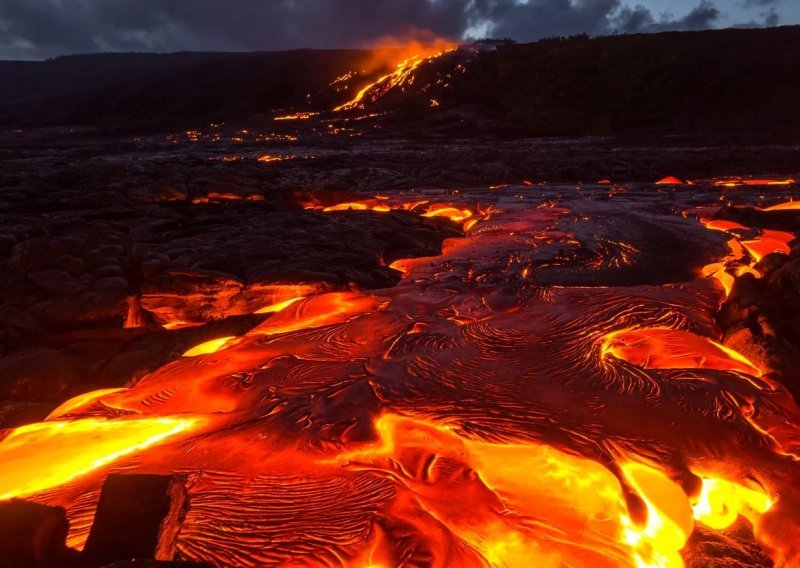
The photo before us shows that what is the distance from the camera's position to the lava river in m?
1.75

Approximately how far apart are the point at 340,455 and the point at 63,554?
1034mm

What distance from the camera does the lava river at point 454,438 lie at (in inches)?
68.7

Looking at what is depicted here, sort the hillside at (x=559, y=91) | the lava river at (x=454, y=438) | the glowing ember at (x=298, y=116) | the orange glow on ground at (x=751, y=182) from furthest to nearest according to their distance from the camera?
the glowing ember at (x=298, y=116) → the hillside at (x=559, y=91) → the orange glow on ground at (x=751, y=182) → the lava river at (x=454, y=438)

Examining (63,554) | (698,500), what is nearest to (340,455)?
(63,554)

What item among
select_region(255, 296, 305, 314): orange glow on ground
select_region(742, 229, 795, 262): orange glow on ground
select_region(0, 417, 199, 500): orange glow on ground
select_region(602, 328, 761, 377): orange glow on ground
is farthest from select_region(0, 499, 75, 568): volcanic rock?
select_region(742, 229, 795, 262): orange glow on ground

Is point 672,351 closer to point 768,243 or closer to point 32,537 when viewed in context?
point 32,537

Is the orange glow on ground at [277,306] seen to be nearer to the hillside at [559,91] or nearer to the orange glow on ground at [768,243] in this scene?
the orange glow on ground at [768,243]

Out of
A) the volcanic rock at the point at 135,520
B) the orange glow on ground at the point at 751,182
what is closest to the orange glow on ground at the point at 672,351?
the volcanic rock at the point at 135,520

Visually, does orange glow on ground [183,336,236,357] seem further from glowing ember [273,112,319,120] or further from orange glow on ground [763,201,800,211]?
glowing ember [273,112,319,120]

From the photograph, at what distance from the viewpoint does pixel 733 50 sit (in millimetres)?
29266

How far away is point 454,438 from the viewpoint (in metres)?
2.24

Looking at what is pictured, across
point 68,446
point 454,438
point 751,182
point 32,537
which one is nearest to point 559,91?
point 751,182

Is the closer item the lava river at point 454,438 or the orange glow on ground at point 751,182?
the lava river at point 454,438

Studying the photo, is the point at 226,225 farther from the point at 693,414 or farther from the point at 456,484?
the point at 693,414
